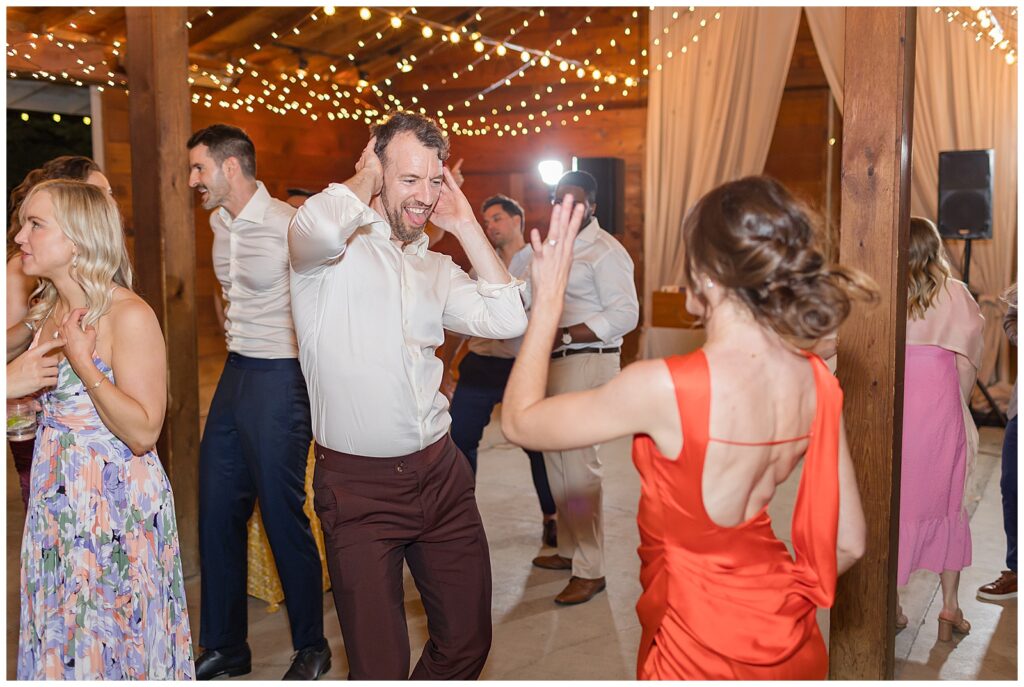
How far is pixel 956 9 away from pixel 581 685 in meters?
6.10

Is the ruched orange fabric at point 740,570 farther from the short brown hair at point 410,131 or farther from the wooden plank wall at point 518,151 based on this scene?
the wooden plank wall at point 518,151

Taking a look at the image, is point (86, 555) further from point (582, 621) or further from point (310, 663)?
point (582, 621)

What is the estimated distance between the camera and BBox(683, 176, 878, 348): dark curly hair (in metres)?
1.50

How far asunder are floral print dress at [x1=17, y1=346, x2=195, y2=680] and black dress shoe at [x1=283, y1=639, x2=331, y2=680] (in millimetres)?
797

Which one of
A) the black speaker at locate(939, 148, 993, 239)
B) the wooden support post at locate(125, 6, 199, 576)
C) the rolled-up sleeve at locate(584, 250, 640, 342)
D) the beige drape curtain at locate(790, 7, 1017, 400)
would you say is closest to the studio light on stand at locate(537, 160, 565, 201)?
the beige drape curtain at locate(790, 7, 1017, 400)

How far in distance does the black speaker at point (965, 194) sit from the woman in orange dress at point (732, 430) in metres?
5.89

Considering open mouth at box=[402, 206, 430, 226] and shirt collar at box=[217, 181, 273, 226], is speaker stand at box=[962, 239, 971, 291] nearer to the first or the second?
shirt collar at box=[217, 181, 273, 226]

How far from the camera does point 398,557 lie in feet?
7.33

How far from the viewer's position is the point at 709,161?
8508 mm

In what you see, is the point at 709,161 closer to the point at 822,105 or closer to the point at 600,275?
the point at 822,105

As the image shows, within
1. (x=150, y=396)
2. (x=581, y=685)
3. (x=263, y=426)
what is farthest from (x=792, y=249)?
(x=263, y=426)

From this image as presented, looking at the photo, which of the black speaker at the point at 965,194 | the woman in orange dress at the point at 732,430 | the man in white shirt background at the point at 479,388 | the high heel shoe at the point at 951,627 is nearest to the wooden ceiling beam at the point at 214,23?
the man in white shirt background at the point at 479,388

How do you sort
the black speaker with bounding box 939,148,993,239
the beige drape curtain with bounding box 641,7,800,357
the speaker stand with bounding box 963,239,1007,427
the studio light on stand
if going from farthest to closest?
the studio light on stand, the beige drape curtain with bounding box 641,7,800,357, the speaker stand with bounding box 963,239,1007,427, the black speaker with bounding box 939,148,993,239

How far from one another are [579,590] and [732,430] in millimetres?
2402
